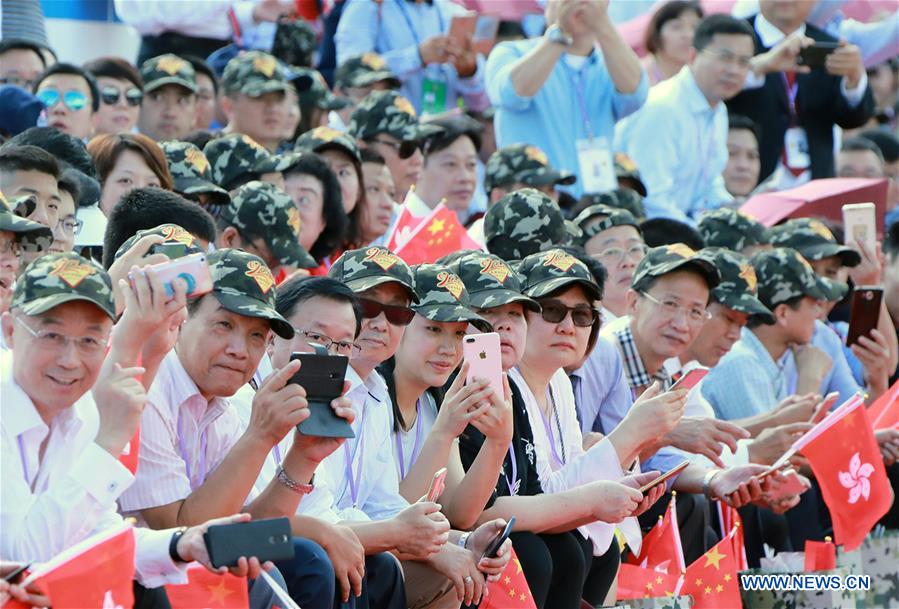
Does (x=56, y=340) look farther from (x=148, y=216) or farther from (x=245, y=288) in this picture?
(x=148, y=216)

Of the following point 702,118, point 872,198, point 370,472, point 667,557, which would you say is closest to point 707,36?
point 702,118

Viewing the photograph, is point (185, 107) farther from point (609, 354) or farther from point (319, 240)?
point (609, 354)

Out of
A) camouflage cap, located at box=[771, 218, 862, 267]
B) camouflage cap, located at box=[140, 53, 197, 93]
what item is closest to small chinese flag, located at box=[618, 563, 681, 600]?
camouflage cap, located at box=[771, 218, 862, 267]

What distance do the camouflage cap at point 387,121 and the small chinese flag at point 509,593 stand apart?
145 inches

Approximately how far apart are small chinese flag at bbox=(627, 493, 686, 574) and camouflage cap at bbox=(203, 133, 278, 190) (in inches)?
86.0

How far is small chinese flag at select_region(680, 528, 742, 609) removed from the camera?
5879mm

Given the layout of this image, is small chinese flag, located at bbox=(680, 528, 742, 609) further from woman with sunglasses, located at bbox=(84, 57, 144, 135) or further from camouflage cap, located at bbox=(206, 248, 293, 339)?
woman with sunglasses, located at bbox=(84, 57, 144, 135)

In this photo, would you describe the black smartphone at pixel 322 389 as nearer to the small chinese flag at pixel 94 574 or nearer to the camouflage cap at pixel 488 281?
the small chinese flag at pixel 94 574

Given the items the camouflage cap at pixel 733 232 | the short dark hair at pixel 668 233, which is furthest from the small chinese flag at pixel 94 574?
the camouflage cap at pixel 733 232

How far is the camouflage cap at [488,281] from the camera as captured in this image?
543 cm

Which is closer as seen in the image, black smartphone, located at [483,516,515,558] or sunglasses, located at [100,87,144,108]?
black smartphone, located at [483,516,515,558]

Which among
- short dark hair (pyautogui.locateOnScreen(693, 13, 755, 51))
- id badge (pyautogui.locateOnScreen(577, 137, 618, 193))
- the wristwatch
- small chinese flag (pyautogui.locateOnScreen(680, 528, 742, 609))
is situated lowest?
small chinese flag (pyautogui.locateOnScreen(680, 528, 742, 609))

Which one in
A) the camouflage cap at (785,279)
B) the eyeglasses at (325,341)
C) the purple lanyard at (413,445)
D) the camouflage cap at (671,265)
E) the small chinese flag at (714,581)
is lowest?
the small chinese flag at (714,581)

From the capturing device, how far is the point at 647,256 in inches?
269
